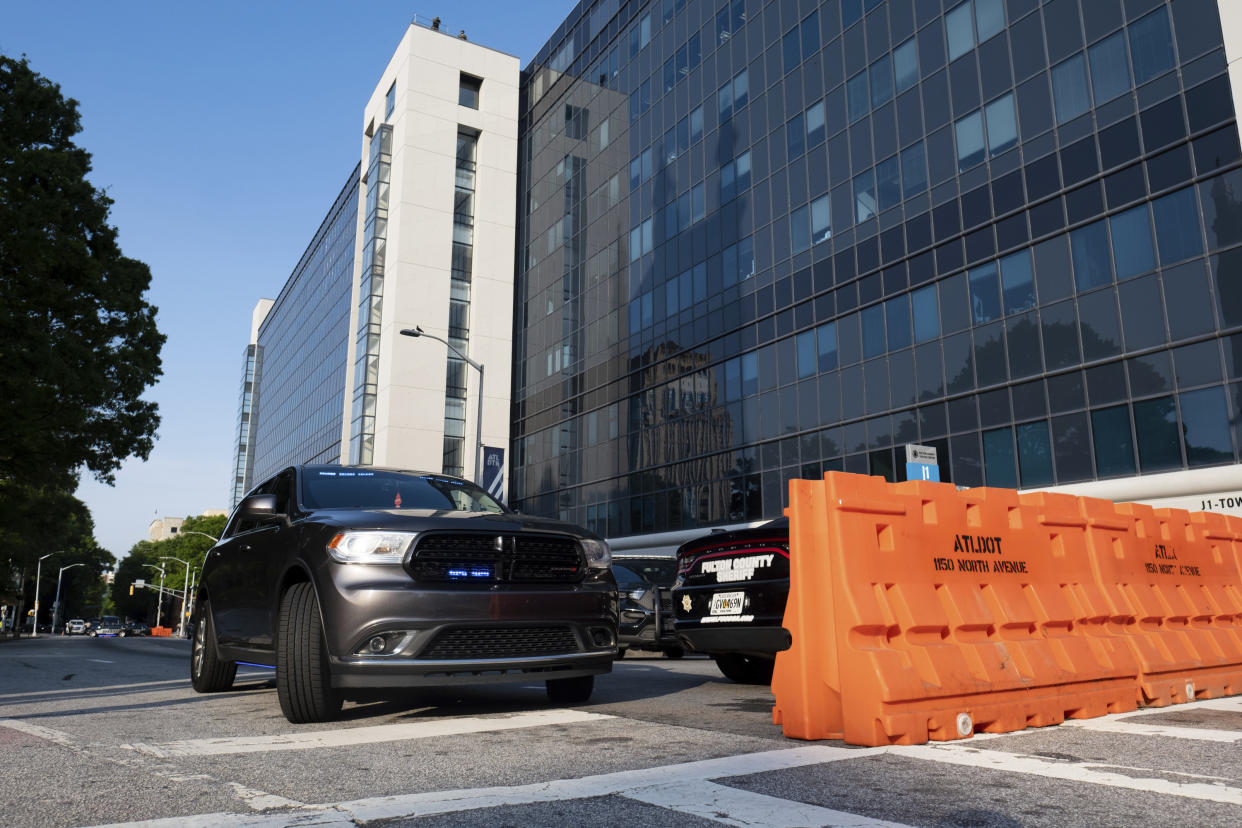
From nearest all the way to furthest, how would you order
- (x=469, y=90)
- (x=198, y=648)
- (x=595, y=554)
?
(x=595, y=554)
(x=198, y=648)
(x=469, y=90)

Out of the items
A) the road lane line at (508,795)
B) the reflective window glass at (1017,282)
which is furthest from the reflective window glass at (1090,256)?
the road lane line at (508,795)

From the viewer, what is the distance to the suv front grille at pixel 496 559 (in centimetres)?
526

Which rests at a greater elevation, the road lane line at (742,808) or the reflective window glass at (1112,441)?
the reflective window glass at (1112,441)

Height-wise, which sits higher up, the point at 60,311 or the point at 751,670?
the point at 60,311

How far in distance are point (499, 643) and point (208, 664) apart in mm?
3479

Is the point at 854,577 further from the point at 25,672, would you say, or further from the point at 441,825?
the point at 25,672

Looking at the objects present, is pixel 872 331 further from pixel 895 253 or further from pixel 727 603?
pixel 727 603


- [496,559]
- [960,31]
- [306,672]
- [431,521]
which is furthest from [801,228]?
[306,672]

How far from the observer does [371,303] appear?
5312 centimetres

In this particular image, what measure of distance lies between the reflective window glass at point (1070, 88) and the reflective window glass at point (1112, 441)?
293 inches

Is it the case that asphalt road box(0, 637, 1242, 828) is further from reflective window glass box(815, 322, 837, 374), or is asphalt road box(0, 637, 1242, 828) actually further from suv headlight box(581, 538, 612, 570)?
reflective window glass box(815, 322, 837, 374)

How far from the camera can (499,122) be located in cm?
5488

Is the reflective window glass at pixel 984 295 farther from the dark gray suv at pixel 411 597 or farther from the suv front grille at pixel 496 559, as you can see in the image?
the suv front grille at pixel 496 559

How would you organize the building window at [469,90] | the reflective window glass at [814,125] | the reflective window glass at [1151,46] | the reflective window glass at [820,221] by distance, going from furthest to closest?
1. the building window at [469,90]
2. the reflective window glass at [814,125]
3. the reflective window glass at [820,221]
4. the reflective window glass at [1151,46]
